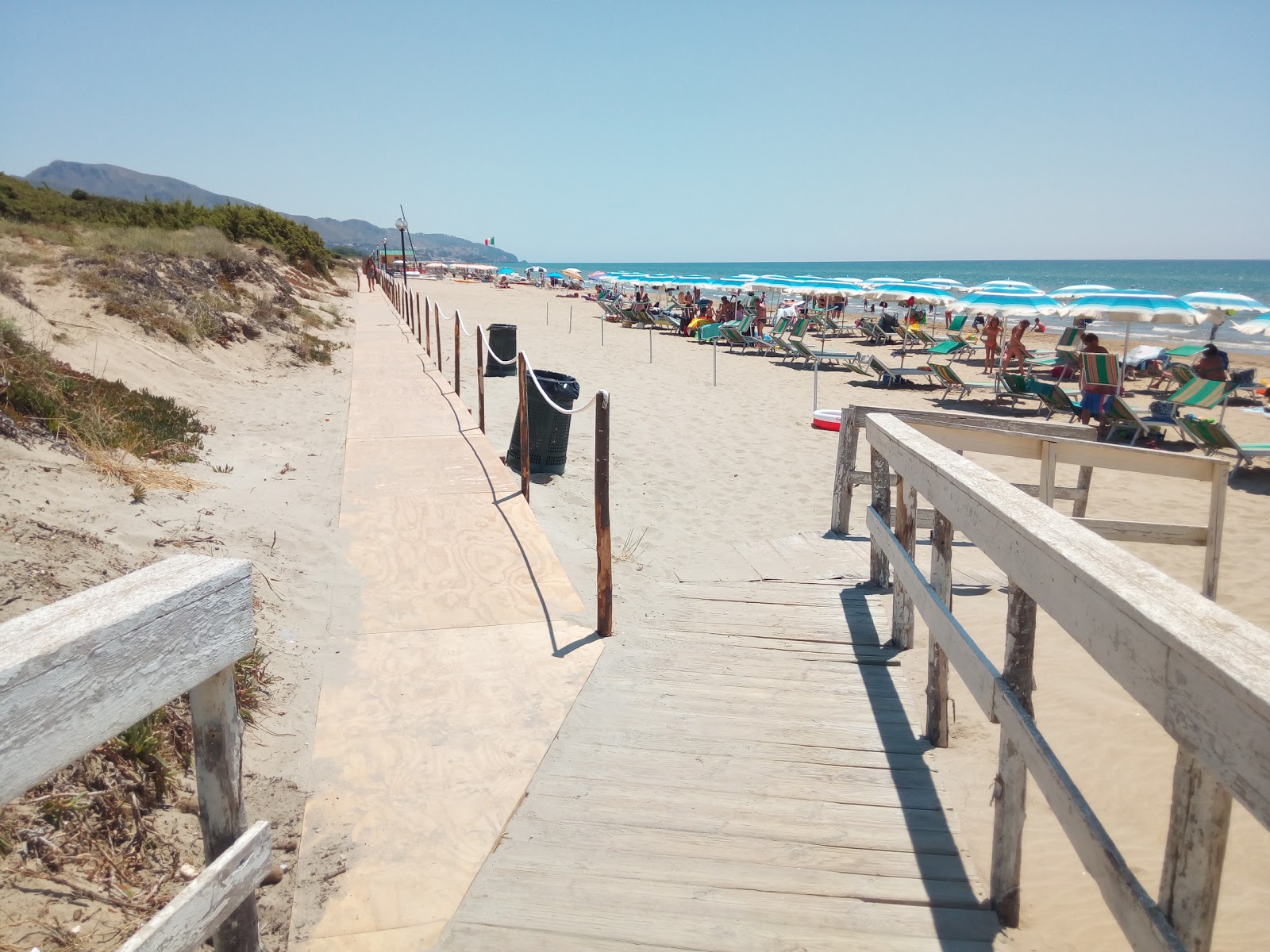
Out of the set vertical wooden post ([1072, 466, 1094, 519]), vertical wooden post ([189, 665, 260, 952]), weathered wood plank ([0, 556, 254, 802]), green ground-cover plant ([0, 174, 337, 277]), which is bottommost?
vertical wooden post ([1072, 466, 1094, 519])

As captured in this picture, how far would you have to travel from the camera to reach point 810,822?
2582mm

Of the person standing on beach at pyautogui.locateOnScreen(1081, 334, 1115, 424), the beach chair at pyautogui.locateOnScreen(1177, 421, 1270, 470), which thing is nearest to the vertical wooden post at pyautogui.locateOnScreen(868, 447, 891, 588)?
the beach chair at pyautogui.locateOnScreen(1177, 421, 1270, 470)

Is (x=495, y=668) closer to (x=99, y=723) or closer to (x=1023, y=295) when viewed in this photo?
(x=99, y=723)

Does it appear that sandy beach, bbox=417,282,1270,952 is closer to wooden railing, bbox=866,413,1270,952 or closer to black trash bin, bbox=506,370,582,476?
black trash bin, bbox=506,370,582,476

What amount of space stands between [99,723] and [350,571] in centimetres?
359

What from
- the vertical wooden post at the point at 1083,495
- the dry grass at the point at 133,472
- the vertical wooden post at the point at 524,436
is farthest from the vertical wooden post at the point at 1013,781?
the dry grass at the point at 133,472

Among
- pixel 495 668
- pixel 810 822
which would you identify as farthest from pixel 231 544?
pixel 810 822

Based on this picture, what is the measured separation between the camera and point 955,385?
15516 mm

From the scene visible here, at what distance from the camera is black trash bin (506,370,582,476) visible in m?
7.38

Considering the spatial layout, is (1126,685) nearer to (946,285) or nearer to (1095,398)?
(1095,398)

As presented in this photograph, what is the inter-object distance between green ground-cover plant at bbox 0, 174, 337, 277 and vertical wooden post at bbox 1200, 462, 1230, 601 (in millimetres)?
17248

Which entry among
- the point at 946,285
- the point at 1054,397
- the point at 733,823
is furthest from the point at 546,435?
the point at 946,285

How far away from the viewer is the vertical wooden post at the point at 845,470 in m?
5.47

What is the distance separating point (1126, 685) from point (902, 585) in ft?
7.02
